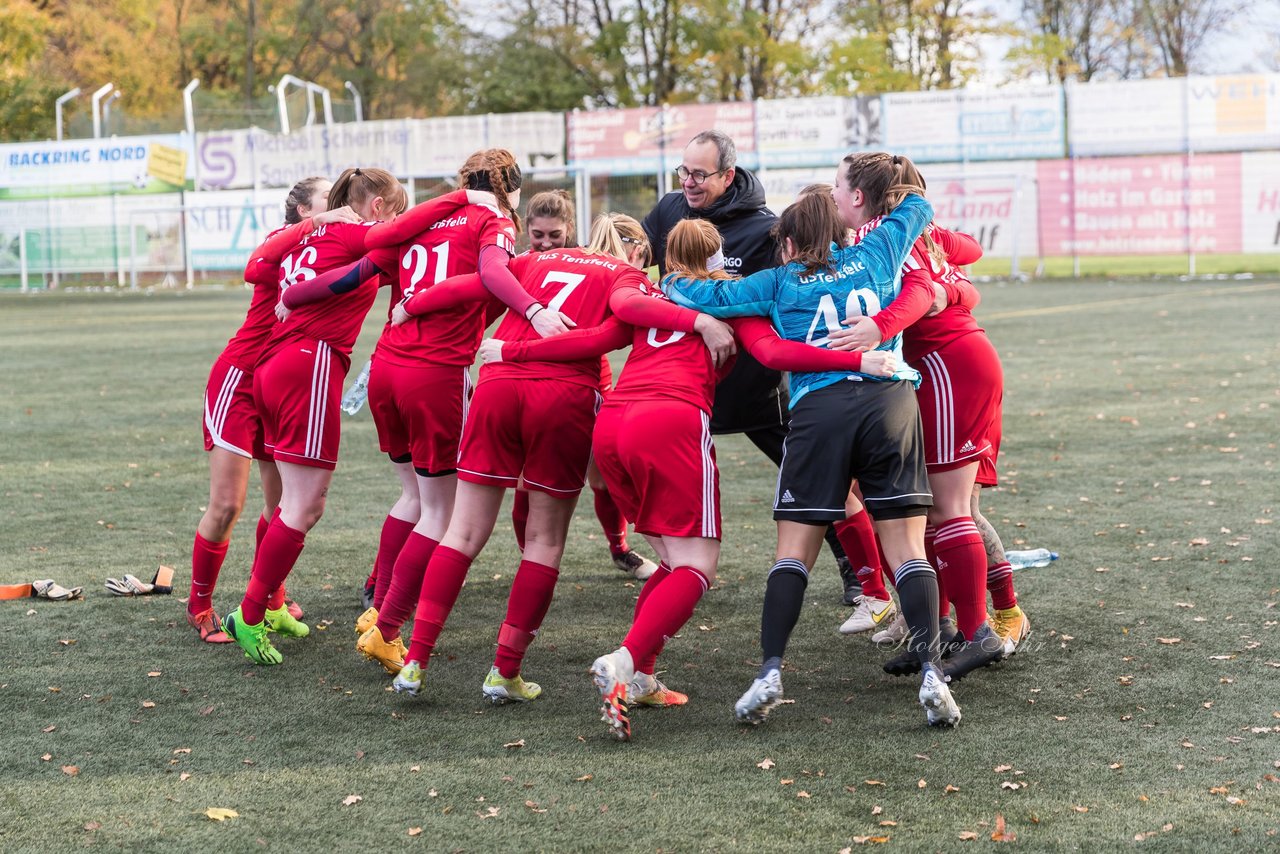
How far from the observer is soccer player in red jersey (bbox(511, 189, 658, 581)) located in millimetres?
4844

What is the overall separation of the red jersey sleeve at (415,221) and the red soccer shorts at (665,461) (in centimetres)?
103

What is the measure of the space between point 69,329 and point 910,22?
32.6m

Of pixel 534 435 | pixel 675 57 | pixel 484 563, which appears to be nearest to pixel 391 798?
pixel 534 435

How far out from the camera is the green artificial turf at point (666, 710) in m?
3.60

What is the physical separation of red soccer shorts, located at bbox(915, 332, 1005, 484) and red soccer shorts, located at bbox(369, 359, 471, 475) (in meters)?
1.69

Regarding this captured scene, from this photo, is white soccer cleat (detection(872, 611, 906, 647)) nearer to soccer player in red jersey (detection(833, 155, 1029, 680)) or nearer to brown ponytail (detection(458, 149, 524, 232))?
soccer player in red jersey (detection(833, 155, 1029, 680))

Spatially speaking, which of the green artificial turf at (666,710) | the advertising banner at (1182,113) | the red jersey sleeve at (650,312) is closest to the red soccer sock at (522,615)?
the green artificial turf at (666,710)

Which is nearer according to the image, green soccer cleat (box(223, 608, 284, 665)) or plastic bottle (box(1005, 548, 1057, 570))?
green soccer cleat (box(223, 608, 284, 665))

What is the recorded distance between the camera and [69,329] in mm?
22719

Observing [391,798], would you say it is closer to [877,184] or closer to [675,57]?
[877,184]

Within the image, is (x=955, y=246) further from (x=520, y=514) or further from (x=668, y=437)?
(x=520, y=514)

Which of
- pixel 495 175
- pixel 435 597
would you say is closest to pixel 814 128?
pixel 495 175

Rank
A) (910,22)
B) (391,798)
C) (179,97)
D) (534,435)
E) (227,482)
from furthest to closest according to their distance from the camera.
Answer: (179,97), (910,22), (227,482), (534,435), (391,798)

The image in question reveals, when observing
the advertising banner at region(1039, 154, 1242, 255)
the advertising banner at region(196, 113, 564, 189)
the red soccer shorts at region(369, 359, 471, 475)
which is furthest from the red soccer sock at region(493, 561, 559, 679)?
the advertising banner at region(196, 113, 564, 189)
